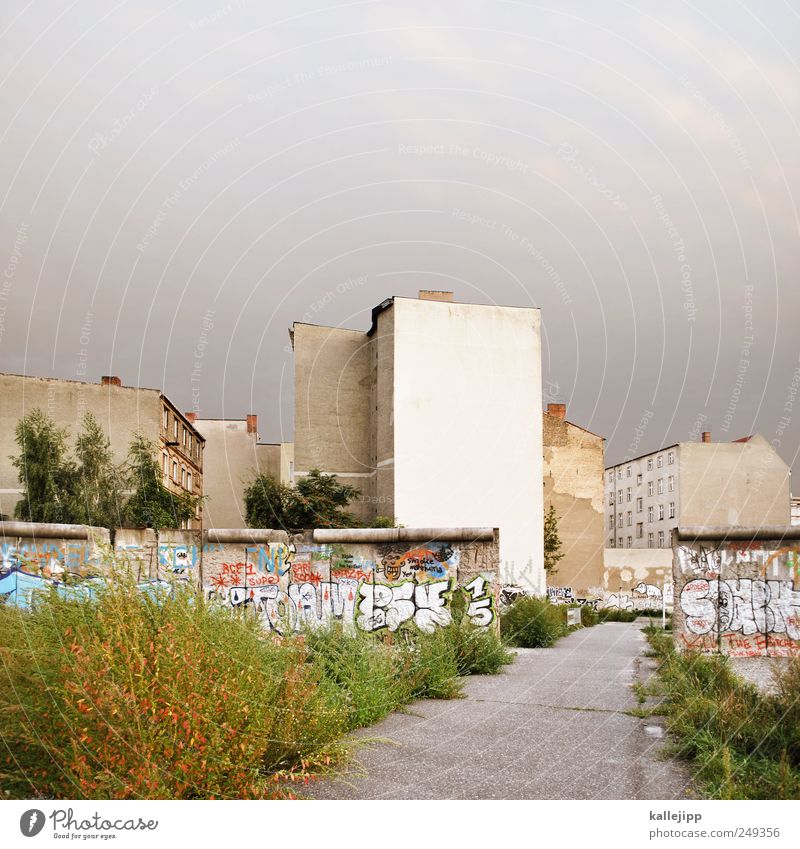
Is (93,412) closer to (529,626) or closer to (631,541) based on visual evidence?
(529,626)

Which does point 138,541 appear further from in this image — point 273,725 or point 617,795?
point 617,795

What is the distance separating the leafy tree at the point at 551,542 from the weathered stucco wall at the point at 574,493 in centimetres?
173

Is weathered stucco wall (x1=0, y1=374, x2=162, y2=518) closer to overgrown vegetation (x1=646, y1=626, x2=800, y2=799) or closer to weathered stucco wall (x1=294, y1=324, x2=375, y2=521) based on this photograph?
weathered stucco wall (x1=294, y1=324, x2=375, y2=521)

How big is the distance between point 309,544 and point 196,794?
9.63 m

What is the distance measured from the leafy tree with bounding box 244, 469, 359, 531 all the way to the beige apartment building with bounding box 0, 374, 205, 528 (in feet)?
17.7

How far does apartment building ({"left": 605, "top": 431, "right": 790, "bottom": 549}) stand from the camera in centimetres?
4656

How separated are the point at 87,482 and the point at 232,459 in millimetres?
19395

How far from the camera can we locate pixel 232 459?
157 ft

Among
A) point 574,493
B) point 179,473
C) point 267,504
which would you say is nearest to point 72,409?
point 179,473

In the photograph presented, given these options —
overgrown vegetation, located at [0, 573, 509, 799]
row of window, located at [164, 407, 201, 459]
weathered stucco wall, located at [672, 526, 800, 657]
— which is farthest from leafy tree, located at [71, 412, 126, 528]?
overgrown vegetation, located at [0, 573, 509, 799]

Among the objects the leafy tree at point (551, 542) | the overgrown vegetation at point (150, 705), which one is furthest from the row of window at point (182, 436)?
the overgrown vegetation at point (150, 705)

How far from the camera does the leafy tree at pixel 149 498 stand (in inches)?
1149

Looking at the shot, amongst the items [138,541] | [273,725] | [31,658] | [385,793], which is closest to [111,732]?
[31,658]

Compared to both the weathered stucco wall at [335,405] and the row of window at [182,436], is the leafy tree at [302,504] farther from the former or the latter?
the row of window at [182,436]
